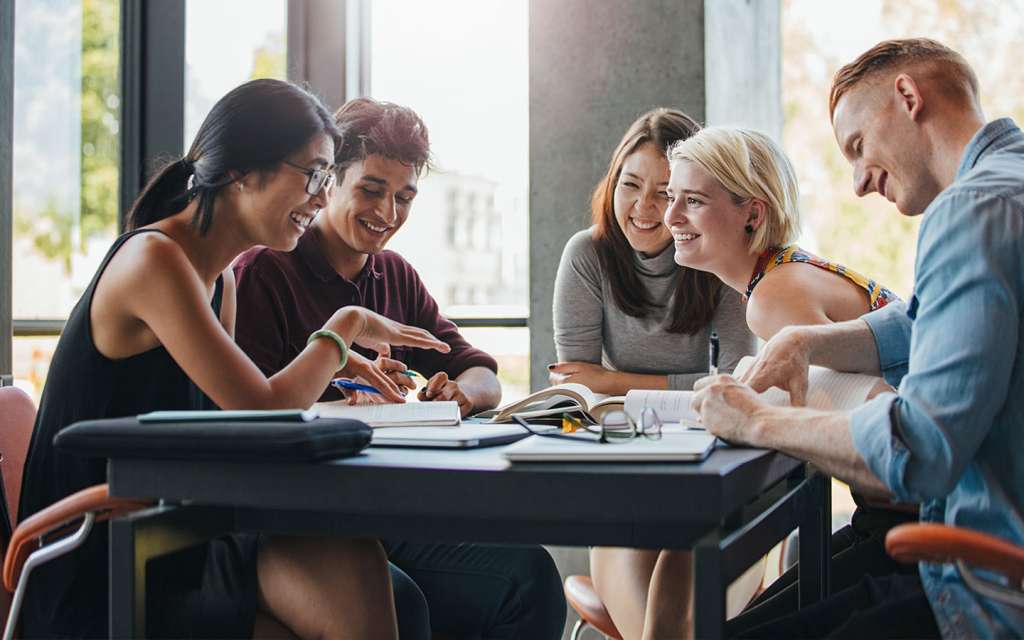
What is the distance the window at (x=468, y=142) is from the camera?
4.05 metres

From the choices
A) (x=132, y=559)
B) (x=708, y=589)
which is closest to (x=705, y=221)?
(x=708, y=589)

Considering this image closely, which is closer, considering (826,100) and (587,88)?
(587,88)

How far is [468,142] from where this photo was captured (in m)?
4.13

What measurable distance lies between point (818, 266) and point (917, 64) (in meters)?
0.76

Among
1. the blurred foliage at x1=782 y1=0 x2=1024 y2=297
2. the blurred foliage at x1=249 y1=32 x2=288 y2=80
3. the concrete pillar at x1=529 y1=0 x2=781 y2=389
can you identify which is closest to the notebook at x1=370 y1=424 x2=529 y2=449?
the concrete pillar at x1=529 y1=0 x2=781 y2=389

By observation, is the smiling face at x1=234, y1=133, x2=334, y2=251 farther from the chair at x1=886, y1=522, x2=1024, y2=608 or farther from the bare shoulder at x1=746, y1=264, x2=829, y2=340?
the chair at x1=886, y1=522, x2=1024, y2=608

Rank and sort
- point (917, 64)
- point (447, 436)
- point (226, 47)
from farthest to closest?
point (226, 47) < point (917, 64) < point (447, 436)

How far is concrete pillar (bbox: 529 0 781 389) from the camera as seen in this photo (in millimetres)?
3512

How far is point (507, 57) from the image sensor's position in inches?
161

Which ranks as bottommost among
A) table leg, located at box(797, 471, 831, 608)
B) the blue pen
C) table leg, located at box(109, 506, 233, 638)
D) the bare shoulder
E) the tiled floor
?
the tiled floor

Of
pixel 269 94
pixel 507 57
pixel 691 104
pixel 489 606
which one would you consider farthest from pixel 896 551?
pixel 507 57

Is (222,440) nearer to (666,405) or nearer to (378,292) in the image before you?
(666,405)

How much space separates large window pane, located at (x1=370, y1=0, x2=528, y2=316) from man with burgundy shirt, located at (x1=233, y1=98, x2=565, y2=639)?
125cm

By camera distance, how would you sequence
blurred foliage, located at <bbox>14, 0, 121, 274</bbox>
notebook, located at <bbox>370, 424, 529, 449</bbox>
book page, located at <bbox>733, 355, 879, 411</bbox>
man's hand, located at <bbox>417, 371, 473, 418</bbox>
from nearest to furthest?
notebook, located at <bbox>370, 424, 529, 449</bbox>
book page, located at <bbox>733, 355, 879, 411</bbox>
man's hand, located at <bbox>417, 371, 473, 418</bbox>
blurred foliage, located at <bbox>14, 0, 121, 274</bbox>
